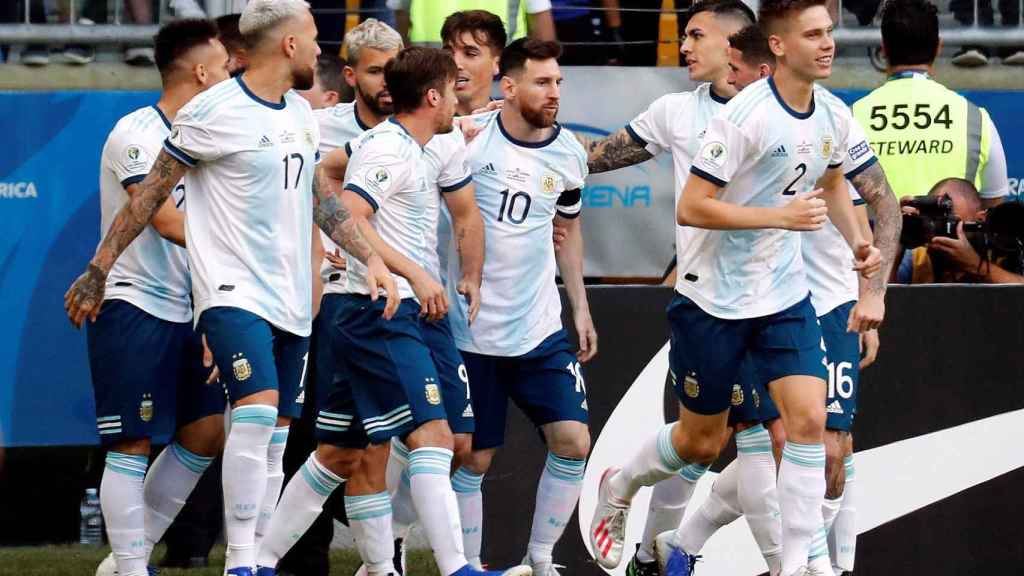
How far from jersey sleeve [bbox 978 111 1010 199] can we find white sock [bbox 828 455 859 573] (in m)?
1.76

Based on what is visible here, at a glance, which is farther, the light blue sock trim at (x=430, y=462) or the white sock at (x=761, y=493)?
the white sock at (x=761, y=493)

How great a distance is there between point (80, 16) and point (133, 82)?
0.45m

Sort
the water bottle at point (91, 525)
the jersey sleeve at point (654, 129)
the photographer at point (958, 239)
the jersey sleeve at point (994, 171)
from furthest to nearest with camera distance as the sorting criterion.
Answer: the water bottle at point (91, 525) < the jersey sleeve at point (994, 171) < the photographer at point (958, 239) < the jersey sleeve at point (654, 129)

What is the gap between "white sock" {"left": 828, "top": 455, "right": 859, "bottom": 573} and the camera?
27.0 feet

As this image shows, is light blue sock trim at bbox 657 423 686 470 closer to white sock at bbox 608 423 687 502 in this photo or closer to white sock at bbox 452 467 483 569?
white sock at bbox 608 423 687 502

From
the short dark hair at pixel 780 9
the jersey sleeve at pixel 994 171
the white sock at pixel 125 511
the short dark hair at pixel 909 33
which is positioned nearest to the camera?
the short dark hair at pixel 780 9

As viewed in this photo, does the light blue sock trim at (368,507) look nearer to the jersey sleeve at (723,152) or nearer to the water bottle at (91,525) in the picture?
the jersey sleeve at (723,152)

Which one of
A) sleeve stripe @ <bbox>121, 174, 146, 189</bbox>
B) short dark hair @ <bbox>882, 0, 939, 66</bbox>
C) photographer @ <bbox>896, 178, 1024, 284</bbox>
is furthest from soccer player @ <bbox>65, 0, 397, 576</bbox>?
short dark hair @ <bbox>882, 0, 939, 66</bbox>

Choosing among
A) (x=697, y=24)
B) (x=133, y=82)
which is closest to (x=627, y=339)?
(x=697, y=24)

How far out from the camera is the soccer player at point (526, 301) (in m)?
7.99

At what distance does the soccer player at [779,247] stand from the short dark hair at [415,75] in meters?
1.06

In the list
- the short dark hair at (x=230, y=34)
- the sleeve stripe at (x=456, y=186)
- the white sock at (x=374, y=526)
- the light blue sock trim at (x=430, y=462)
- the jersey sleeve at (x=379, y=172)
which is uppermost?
the short dark hair at (x=230, y=34)

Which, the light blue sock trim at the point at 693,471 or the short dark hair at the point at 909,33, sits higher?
the short dark hair at the point at 909,33

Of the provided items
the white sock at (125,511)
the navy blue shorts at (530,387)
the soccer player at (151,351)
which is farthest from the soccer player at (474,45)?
the white sock at (125,511)
